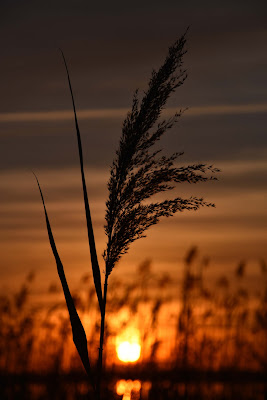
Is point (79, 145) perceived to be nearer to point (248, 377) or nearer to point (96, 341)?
point (248, 377)

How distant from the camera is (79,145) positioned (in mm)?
3270

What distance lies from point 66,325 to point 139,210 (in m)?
5.65

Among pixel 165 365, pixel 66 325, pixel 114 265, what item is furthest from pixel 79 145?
pixel 66 325

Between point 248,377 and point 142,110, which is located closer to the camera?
point 142,110

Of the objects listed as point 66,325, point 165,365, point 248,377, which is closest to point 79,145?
point 248,377

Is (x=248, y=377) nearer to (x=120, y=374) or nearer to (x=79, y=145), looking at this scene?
(x=120, y=374)

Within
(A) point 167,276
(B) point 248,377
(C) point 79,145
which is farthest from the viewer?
(A) point 167,276

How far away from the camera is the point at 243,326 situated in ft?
25.8

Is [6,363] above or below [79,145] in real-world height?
below

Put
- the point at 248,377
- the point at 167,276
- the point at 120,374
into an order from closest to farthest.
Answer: the point at 248,377
the point at 120,374
the point at 167,276

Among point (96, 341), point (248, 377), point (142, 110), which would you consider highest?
point (142, 110)

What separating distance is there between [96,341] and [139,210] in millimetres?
4988

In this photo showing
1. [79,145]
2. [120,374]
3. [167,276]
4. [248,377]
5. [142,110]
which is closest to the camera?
[79,145]

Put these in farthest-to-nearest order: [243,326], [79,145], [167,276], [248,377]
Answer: [167,276], [243,326], [248,377], [79,145]
